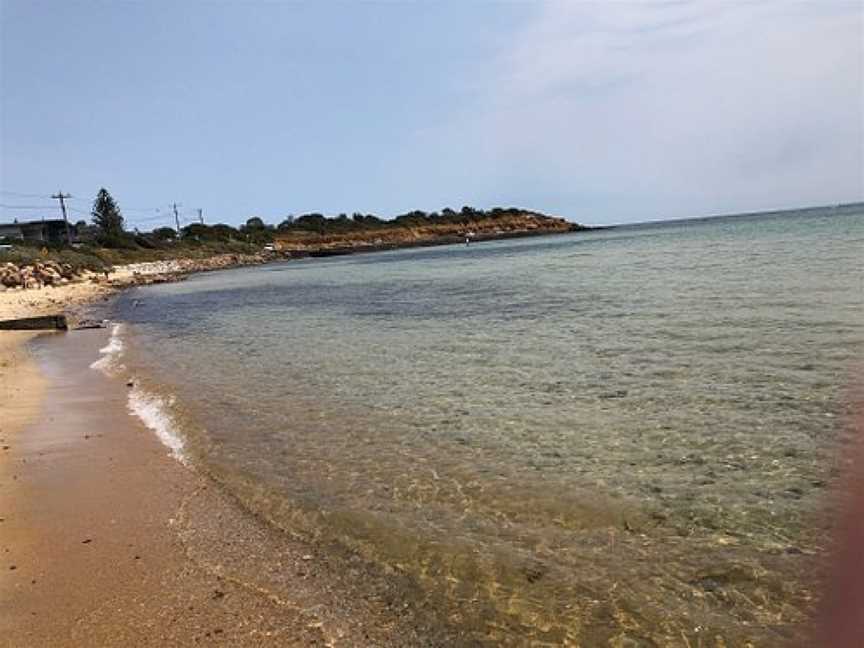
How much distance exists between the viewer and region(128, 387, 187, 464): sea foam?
367 inches

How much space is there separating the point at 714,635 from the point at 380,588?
229cm

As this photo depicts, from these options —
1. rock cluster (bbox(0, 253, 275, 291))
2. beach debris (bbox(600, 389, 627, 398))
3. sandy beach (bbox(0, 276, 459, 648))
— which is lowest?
rock cluster (bbox(0, 253, 275, 291))

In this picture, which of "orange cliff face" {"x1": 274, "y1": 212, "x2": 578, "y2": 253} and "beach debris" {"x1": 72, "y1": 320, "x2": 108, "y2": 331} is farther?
"orange cliff face" {"x1": 274, "y1": 212, "x2": 578, "y2": 253}

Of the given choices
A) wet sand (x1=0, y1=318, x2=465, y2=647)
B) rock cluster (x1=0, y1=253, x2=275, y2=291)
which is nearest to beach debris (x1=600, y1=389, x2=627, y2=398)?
wet sand (x1=0, y1=318, x2=465, y2=647)

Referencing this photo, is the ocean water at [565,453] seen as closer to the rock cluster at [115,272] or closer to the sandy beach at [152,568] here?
the sandy beach at [152,568]

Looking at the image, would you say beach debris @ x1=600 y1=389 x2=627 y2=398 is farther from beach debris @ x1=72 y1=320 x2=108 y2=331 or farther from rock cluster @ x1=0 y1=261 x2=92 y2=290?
rock cluster @ x1=0 y1=261 x2=92 y2=290

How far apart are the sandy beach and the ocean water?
1.35 ft

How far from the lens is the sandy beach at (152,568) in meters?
4.59

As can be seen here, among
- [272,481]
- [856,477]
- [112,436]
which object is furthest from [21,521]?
[856,477]

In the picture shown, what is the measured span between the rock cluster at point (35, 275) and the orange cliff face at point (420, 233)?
217 ft

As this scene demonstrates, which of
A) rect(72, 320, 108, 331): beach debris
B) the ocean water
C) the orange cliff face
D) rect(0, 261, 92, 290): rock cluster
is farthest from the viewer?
the orange cliff face

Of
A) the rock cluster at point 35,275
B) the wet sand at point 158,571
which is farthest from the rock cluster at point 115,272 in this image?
the wet sand at point 158,571

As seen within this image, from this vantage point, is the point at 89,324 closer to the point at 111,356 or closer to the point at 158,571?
the point at 111,356

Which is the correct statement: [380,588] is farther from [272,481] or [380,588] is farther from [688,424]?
[688,424]
